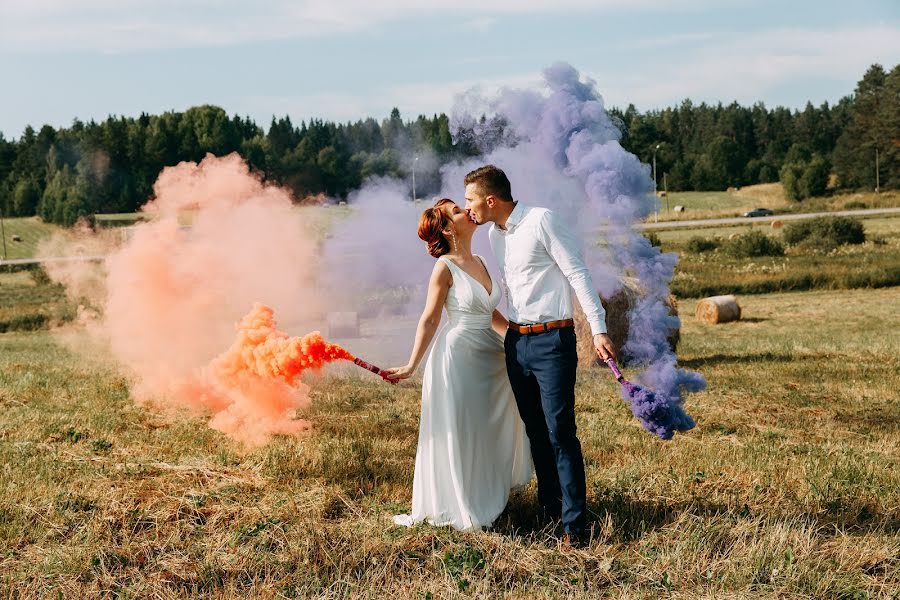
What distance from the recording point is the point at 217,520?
667 centimetres

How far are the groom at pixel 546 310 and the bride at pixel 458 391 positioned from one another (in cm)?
26

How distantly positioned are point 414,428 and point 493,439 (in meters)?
3.60

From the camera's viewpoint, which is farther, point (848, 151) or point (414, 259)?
point (848, 151)

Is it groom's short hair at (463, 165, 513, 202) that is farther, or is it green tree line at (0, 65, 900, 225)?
green tree line at (0, 65, 900, 225)

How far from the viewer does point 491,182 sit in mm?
6039

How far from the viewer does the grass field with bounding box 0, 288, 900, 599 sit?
Answer: 5574 millimetres

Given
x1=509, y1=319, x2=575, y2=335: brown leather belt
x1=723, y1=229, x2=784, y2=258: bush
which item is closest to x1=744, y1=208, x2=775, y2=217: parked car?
x1=723, y1=229, x2=784, y2=258: bush

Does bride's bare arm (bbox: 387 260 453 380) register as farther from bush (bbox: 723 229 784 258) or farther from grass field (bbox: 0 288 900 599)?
bush (bbox: 723 229 784 258)

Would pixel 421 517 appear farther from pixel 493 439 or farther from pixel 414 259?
pixel 414 259

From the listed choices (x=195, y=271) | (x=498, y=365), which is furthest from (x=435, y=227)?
(x=195, y=271)

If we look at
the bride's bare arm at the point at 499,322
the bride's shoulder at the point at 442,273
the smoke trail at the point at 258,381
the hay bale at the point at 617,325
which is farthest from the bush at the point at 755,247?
the bride's shoulder at the point at 442,273

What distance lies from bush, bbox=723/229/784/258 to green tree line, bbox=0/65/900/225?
6.10m

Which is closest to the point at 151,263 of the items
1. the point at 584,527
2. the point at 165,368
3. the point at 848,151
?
the point at 165,368

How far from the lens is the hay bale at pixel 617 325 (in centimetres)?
1599
